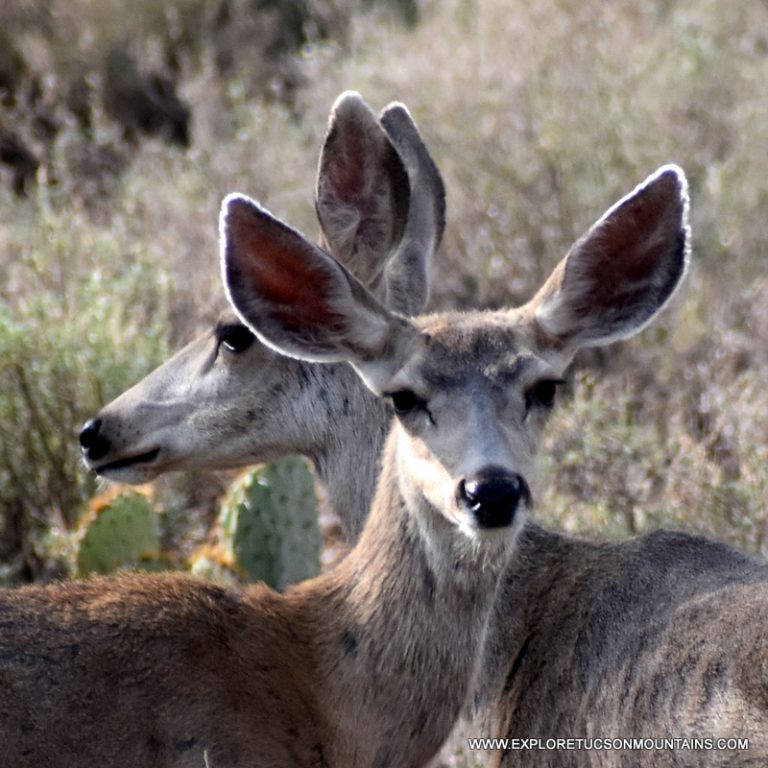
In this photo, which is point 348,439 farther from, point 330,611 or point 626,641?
point 626,641

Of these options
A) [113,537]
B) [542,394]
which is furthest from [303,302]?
[113,537]

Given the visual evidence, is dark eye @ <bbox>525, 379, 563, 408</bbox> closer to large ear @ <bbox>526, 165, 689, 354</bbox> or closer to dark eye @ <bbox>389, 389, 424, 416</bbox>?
large ear @ <bbox>526, 165, 689, 354</bbox>

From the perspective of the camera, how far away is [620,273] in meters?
4.65

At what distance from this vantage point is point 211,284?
943cm

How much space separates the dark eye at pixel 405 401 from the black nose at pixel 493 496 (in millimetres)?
413

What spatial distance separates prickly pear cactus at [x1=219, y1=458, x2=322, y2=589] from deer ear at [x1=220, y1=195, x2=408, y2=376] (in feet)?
6.11

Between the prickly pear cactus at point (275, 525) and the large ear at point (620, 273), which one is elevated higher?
the large ear at point (620, 273)

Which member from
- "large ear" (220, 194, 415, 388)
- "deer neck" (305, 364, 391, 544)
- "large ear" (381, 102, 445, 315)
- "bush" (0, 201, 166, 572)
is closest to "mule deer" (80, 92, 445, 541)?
"deer neck" (305, 364, 391, 544)

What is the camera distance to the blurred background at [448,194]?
285 inches

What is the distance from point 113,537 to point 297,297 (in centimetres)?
224

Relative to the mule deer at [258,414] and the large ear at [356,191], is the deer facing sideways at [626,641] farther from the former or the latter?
the large ear at [356,191]

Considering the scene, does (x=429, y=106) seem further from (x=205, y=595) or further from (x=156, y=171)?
(x=205, y=595)

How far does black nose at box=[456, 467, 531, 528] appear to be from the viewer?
4.00 m

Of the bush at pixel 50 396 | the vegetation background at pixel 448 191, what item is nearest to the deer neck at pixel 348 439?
the vegetation background at pixel 448 191
